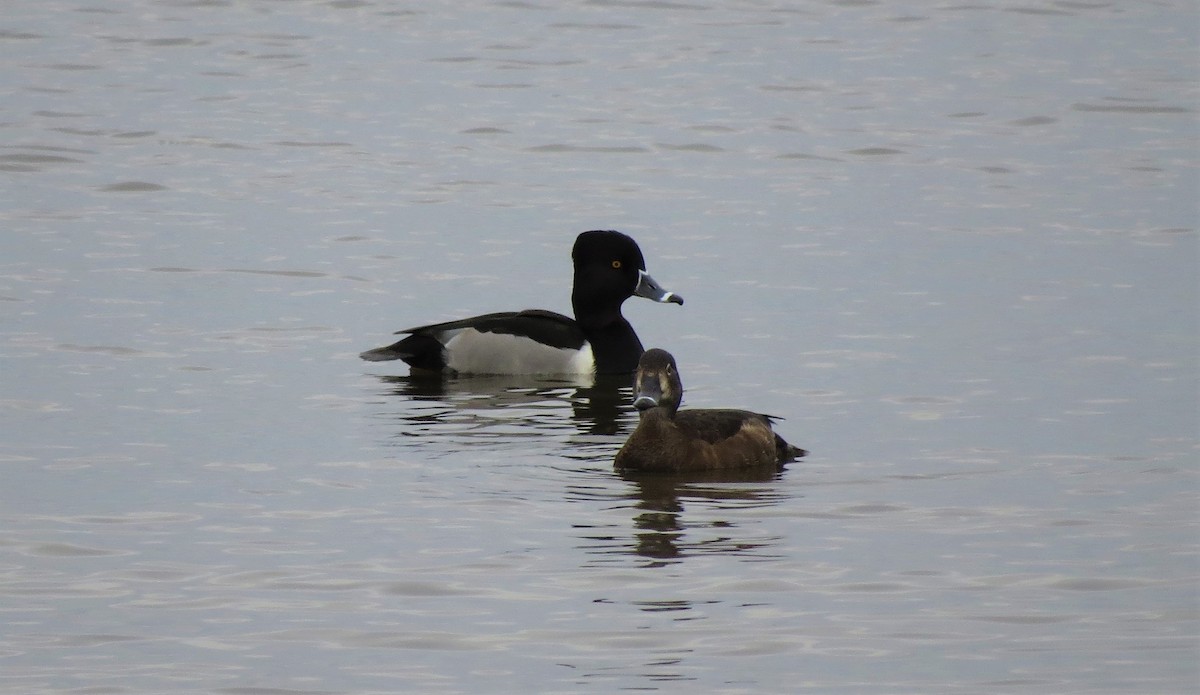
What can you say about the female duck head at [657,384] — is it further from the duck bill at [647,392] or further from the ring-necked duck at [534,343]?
the ring-necked duck at [534,343]

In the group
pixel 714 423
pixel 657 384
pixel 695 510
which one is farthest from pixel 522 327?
pixel 695 510

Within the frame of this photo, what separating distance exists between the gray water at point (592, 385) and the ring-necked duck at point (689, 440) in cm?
16

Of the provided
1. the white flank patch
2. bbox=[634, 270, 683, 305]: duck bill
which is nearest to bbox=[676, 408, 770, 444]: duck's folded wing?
the white flank patch

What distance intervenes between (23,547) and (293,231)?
29.5 feet

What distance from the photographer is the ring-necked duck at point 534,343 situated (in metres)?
12.8

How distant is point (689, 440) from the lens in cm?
959

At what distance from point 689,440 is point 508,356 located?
3.57 metres

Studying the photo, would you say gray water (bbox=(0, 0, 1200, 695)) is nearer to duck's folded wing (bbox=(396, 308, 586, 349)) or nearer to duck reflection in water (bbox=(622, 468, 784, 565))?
duck reflection in water (bbox=(622, 468, 784, 565))

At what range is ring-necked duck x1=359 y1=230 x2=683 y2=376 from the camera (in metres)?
12.8

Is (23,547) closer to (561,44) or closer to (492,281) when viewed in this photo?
(492,281)

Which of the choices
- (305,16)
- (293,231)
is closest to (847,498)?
(293,231)

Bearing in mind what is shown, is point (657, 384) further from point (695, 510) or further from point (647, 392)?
point (695, 510)

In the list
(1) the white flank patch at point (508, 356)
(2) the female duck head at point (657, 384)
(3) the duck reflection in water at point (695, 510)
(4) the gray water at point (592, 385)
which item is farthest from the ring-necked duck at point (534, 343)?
(3) the duck reflection in water at point (695, 510)

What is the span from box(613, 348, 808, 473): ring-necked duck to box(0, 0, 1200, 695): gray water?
157mm
